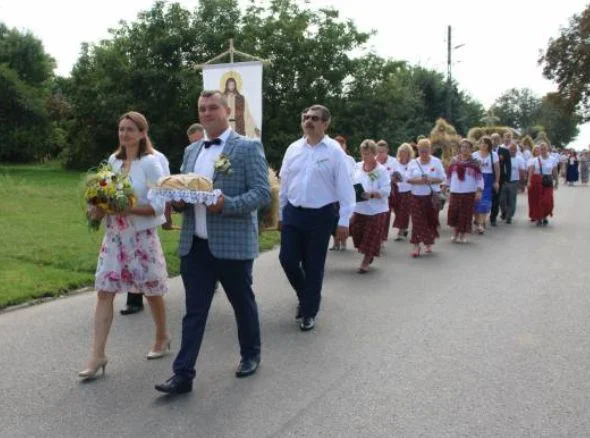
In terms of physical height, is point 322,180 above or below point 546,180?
above

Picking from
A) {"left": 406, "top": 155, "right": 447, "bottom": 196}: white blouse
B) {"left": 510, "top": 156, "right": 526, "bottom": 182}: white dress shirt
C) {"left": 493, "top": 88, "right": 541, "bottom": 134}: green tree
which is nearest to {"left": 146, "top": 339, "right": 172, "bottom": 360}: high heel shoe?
{"left": 406, "top": 155, "right": 447, "bottom": 196}: white blouse

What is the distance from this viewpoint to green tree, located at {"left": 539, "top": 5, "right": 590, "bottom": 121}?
50094mm

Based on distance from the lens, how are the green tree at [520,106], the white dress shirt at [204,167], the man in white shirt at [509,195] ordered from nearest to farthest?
the white dress shirt at [204,167], the man in white shirt at [509,195], the green tree at [520,106]

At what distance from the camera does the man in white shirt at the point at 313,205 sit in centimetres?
671

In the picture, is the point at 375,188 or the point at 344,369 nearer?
the point at 344,369

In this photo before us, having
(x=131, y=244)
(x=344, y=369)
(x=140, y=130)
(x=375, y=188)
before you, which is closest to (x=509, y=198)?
(x=375, y=188)

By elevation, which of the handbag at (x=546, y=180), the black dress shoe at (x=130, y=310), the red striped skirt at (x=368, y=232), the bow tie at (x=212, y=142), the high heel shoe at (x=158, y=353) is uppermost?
the bow tie at (x=212, y=142)

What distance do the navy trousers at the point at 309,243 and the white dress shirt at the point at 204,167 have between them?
1.87 meters

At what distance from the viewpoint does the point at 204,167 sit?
502 cm

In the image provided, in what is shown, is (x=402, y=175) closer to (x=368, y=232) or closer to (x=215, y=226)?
(x=368, y=232)

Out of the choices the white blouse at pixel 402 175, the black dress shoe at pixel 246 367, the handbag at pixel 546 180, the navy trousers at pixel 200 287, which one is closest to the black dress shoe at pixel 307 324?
the black dress shoe at pixel 246 367

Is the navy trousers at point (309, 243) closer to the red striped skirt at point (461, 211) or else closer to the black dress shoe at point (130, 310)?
the black dress shoe at point (130, 310)

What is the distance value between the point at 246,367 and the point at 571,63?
51.6 meters

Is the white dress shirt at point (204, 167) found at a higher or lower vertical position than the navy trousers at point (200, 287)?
higher
